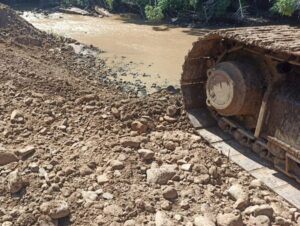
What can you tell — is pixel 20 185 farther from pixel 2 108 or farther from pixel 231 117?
pixel 231 117

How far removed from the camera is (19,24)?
12.9 meters

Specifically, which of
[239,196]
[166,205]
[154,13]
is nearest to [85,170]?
[166,205]

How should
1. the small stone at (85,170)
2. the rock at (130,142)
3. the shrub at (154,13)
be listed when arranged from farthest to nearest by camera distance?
1. the shrub at (154,13)
2. the rock at (130,142)
3. the small stone at (85,170)

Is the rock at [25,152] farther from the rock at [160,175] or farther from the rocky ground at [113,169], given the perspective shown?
the rock at [160,175]

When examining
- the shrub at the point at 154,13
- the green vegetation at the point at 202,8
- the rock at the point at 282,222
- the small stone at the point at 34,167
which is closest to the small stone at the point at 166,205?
the rock at the point at 282,222

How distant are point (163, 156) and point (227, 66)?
1.39 metres

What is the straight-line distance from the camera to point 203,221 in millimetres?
3961

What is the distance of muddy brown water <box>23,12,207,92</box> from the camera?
1098cm

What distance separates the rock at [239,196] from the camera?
4270mm

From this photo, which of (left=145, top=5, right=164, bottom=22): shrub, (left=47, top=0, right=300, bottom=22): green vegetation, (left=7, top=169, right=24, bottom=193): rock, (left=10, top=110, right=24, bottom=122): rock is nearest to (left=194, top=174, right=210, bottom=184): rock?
(left=7, top=169, right=24, bottom=193): rock

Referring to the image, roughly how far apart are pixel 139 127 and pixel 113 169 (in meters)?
1.12

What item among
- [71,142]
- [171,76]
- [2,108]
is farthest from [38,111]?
[171,76]

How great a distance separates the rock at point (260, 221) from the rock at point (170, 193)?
29.9 inches

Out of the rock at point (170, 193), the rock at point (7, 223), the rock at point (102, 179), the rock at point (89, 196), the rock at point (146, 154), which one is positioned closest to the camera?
the rock at point (7, 223)
